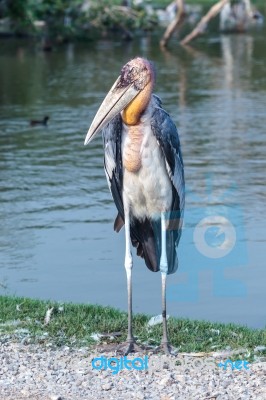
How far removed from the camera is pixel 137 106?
587 centimetres

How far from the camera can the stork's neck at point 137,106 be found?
5875 millimetres

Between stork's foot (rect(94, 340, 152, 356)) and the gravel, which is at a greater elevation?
the gravel

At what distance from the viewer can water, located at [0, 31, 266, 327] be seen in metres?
8.10

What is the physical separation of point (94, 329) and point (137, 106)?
4.42 feet

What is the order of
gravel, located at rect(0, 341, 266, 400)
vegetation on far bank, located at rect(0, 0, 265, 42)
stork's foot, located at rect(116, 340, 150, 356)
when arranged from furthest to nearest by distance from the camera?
vegetation on far bank, located at rect(0, 0, 265, 42), stork's foot, located at rect(116, 340, 150, 356), gravel, located at rect(0, 341, 266, 400)

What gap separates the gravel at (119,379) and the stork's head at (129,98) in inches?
48.6

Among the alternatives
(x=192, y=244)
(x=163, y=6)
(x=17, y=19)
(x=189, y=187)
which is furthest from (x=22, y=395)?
(x=163, y=6)

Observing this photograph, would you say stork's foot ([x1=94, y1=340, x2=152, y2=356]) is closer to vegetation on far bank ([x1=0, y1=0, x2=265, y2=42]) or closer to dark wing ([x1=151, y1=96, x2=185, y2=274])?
dark wing ([x1=151, y1=96, x2=185, y2=274])

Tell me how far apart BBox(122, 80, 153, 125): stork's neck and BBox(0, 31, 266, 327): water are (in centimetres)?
205

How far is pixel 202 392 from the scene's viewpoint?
17.0 ft

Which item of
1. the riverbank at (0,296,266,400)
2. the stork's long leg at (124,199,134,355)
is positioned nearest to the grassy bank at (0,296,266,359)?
the riverbank at (0,296,266,400)

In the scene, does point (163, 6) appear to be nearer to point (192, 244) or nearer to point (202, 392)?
point (192, 244)

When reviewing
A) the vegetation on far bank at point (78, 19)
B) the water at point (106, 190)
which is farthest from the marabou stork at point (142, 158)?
the vegetation on far bank at point (78, 19)

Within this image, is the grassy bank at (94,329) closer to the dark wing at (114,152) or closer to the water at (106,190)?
the dark wing at (114,152)
